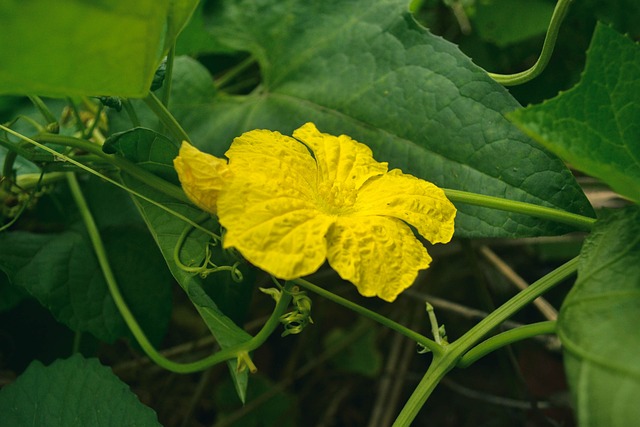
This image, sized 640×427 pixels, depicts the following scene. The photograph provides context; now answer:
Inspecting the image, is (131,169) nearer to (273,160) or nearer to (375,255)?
(273,160)

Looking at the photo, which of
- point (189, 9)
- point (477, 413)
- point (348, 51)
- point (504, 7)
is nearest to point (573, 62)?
point (504, 7)

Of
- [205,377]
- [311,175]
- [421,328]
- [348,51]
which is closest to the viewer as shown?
[311,175]

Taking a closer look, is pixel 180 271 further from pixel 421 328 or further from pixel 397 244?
pixel 421 328

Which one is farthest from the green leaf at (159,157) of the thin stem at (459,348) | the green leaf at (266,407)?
the green leaf at (266,407)

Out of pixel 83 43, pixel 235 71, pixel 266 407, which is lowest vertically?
pixel 266 407

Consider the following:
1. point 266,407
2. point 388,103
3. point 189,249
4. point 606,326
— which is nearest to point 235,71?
point 388,103

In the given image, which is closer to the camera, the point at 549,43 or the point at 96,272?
the point at 549,43
